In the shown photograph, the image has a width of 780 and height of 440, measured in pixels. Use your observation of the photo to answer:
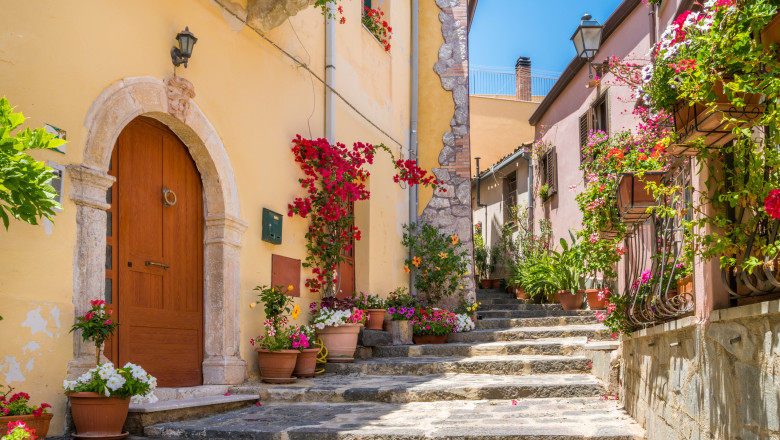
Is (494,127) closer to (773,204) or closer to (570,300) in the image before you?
(570,300)

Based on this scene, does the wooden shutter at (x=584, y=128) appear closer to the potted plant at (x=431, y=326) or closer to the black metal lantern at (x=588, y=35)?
the black metal lantern at (x=588, y=35)

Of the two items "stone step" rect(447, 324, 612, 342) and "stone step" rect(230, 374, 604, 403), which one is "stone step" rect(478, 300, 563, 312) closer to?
"stone step" rect(447, 324, 612, 342)

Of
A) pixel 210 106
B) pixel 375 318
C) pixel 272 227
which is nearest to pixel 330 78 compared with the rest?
pixel 272 227

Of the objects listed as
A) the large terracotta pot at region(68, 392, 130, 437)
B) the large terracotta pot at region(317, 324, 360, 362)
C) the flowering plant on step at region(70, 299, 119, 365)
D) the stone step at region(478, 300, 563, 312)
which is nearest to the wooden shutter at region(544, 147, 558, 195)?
the stone step at region(478, 300, 563, 312)

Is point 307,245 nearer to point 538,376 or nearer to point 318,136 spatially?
point 318,136

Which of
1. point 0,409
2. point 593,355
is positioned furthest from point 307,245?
point 0,409

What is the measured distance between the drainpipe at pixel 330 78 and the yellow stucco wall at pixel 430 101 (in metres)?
3.12

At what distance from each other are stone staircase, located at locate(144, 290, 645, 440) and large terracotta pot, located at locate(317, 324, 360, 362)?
15 centimetres

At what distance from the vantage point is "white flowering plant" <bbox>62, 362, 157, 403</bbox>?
4.07 metres

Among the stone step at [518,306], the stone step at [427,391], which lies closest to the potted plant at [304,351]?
the stone step at [427,391]

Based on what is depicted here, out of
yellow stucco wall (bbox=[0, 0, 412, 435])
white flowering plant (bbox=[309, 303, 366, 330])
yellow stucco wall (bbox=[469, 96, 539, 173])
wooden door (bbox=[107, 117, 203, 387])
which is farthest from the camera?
yellow stucco wall (bbox=[469, 96, 539, 173])

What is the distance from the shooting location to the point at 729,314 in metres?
2.80

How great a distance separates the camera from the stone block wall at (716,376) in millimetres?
2461

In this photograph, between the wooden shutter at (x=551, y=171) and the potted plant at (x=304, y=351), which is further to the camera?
the wooden shutter at (x=551, y=171)
